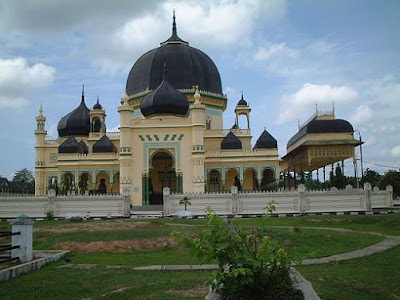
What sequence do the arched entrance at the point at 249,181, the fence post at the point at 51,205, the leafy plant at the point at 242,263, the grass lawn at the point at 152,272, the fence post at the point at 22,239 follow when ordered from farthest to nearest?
the arched entrance at the point at 249,181
the fence post at the point at 51,205
the fence post at the point at 22,239
the grass lawn at the point at 152,272
the leafy plant at the point at 242,263

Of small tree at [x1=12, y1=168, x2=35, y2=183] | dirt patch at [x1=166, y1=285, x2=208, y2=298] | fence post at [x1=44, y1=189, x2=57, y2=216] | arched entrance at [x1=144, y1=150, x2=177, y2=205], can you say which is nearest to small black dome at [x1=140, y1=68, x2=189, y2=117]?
arched entrance at [x1=144, y1=150, x2=177, y2=205]

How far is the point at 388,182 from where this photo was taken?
4381cm

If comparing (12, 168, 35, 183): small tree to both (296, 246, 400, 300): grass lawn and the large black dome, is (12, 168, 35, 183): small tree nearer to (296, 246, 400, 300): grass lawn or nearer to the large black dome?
the large black dome

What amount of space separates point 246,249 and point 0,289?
500 cm

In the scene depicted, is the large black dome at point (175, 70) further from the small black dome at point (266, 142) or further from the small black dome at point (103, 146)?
the small black dome at point (266, 142)

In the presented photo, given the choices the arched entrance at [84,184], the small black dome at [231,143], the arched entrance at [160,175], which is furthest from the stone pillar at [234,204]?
the arched entrance at [84,184]

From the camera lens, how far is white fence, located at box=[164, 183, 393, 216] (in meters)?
23.7

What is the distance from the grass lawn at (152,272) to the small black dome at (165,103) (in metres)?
16.7

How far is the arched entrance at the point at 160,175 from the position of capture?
33.4m

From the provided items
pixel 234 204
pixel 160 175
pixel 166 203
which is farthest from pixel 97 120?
pixel 234 204

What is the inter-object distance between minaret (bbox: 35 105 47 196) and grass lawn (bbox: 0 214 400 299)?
22.8 meters

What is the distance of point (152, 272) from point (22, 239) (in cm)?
309

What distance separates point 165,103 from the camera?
33.3 metres

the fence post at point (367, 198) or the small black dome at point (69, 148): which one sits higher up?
the small black dome at point (69, 148)
